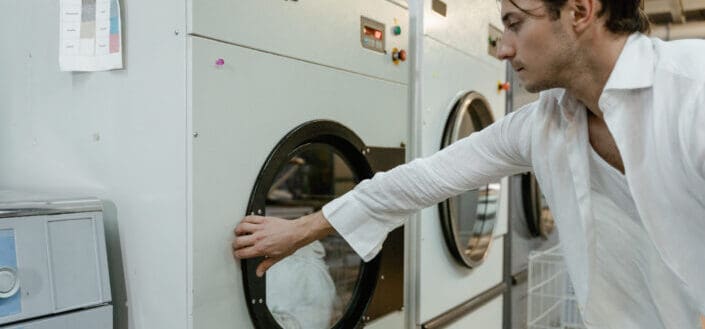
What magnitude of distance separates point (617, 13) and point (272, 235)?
936 millimetres

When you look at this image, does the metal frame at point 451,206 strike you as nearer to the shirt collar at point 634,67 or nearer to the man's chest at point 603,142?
the man's chest at point 603,142

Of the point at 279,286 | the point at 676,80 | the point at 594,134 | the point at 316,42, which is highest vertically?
the point at 316,42

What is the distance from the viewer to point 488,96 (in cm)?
278

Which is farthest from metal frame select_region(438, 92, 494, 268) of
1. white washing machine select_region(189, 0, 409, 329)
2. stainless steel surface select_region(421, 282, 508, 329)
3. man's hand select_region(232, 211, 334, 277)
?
man's hand select_region(232, 211, 334, 277)

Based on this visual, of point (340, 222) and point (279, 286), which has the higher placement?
point (340, 222)

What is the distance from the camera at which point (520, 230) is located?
3.27 metres

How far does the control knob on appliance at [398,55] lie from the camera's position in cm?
197

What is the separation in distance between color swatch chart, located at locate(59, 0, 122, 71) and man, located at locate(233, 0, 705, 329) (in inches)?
20.4

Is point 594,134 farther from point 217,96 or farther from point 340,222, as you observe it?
point 217,96

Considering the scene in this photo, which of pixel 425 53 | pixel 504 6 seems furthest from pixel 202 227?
pixel 425 53

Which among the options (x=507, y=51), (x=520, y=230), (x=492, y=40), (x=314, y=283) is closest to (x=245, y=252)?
(x=314, y=283)

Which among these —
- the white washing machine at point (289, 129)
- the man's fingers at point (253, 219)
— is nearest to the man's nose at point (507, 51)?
the white washing machine at point (289, 129)

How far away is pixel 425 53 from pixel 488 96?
29.3 inches

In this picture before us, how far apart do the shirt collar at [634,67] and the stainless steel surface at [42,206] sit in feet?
3.83
